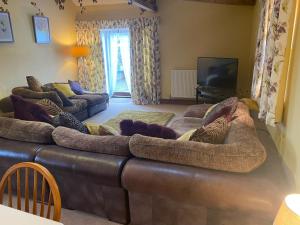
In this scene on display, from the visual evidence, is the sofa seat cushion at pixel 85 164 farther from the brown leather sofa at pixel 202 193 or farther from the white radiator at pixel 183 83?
the white radiator at pixel 183 83

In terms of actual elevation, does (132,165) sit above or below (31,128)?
below

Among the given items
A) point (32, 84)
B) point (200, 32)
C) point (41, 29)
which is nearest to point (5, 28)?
point (41, 29)

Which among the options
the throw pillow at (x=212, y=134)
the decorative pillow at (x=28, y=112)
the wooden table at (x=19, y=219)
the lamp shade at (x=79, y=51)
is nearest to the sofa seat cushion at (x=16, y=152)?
the decorative pillow at (x=28, y=112)

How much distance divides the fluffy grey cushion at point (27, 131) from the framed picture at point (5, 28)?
111 inches

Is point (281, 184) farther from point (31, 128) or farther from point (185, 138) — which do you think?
point (31, 128)

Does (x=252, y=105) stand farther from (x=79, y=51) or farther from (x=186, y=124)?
(x=79, y=51)

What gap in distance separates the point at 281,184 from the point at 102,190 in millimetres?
1272

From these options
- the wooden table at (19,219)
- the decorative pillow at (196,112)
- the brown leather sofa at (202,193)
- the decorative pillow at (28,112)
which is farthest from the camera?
the decorative pillow at (196,112)

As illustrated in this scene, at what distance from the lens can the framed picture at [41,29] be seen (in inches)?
201

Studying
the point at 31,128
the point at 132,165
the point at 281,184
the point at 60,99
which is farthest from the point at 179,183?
the point at 60,99

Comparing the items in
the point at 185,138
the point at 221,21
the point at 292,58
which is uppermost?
the point at 221,21

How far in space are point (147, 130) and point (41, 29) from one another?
443cm

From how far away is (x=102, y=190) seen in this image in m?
1.92

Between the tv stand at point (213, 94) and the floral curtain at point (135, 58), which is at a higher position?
the floral curtain at point (135, 58)
